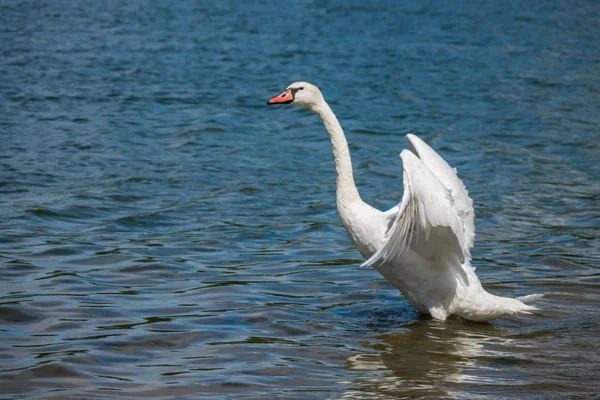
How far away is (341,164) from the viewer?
7527 mm

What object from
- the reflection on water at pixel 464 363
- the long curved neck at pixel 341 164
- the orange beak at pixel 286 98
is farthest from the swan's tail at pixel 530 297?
the orange beak at pixel 286 98

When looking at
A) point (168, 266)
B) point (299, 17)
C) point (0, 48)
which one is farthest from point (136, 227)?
point (299, 17)

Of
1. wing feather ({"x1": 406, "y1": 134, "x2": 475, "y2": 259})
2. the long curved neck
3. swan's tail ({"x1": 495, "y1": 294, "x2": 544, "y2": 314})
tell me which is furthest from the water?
the long curved neck

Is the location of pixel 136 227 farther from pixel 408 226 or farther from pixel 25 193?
pixel 408 226

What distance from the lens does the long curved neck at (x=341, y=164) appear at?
7.39 meters

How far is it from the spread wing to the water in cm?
66

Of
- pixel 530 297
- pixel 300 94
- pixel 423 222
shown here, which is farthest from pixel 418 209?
pixel 300 94

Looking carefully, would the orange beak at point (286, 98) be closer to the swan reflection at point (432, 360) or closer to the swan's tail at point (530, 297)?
the swan reflection at point (432, 360)

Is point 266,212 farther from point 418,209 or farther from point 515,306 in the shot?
point 418,209

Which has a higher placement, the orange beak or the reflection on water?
the orange beak

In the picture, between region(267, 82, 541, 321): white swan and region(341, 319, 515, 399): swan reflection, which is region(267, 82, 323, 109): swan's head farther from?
region(341, 319, 515, 399): swan reflection

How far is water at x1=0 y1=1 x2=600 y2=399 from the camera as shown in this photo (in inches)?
248

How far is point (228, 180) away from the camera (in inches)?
485

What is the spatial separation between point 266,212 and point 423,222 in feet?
14.4
